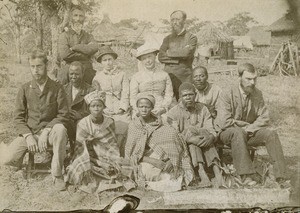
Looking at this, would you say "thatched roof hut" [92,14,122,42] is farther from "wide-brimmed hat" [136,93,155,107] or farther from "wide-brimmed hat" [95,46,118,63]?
"wide-brimmed hat" [136,93,155,107]

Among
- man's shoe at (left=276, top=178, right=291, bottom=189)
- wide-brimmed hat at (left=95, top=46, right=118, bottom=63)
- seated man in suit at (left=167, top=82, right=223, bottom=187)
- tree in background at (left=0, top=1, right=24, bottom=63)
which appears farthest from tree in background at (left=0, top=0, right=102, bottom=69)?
man's shoe at (left=276, top=178, right=291, bottom=189)

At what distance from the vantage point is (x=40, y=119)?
499 centimetres

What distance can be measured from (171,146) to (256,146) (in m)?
0.88

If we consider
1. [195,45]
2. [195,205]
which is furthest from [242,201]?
[195,45]

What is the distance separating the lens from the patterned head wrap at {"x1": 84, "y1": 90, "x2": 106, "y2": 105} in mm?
5039

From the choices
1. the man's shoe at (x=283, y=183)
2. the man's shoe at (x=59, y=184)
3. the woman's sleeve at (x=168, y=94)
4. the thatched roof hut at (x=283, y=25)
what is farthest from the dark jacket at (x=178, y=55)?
the man's shoe at (x=59, y=184)

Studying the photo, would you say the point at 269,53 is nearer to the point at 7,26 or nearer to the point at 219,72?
the point at 219,72

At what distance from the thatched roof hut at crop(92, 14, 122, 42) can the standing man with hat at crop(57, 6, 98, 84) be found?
0.23 feet

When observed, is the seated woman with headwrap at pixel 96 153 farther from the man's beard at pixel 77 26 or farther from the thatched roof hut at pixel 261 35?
the thatched roof hut at pixel 261 35

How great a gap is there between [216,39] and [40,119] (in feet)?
6.46

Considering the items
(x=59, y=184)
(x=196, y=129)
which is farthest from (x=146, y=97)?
(x=59, y=184)

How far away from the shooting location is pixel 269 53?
5.34 m

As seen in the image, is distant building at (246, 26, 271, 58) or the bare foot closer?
the bare foot

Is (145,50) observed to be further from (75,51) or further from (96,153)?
(96,153)
